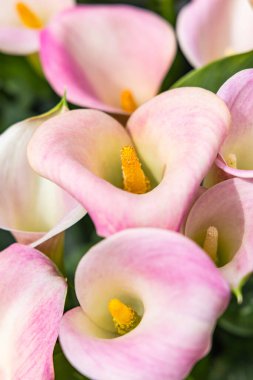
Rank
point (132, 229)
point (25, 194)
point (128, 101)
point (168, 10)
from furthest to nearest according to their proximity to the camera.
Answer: point (168, 10), point (128, 101), point (25, 194), point (132, 229)

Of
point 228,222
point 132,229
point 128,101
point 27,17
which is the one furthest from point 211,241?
point 27,17

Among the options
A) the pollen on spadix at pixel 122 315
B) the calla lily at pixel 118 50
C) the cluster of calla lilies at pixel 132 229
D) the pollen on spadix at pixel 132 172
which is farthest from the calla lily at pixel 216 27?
the pollen on spadix at pixel 122 315

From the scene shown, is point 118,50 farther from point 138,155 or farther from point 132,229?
point 132,229

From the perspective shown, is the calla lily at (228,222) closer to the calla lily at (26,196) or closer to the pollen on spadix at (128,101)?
the calla lily at (26,196)

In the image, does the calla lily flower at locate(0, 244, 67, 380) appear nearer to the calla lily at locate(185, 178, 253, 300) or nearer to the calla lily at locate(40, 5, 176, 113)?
the calla lily at locate(185, 178, 253, 300)

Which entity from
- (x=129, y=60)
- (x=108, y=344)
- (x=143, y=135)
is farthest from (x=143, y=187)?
(x=129, y=60)

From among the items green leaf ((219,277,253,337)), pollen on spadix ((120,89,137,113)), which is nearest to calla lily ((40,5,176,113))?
pollen on spadix ((120,89,137,113))
